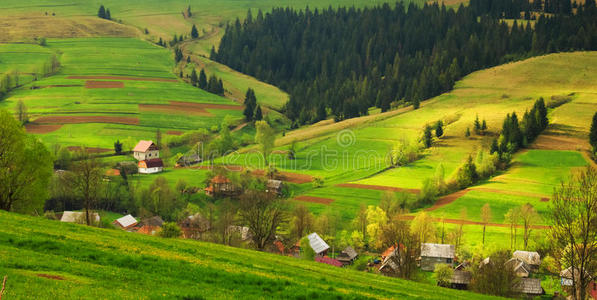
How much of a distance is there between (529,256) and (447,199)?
2691 centimetres

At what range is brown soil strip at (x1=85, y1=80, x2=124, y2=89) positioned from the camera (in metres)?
168

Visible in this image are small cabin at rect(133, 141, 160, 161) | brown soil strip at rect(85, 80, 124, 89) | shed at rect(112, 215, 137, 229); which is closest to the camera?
shed at rect(112, 215, 137, 229)

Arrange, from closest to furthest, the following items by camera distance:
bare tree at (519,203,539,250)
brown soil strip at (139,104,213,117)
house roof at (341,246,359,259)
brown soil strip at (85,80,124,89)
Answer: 1. bare tree at (519,203,539,250)
2. house roof at (341,246,359,259)
3. brown soil strip at (139,104,213,117)
4. brown soil strip at (85,80,124,89)

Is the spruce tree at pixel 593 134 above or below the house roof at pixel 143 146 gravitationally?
above

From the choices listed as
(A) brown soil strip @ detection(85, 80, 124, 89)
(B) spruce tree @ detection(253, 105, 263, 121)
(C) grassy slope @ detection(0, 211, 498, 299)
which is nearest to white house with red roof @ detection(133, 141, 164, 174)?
(B) spruce tree @ detection(253, 105, 263, 121)

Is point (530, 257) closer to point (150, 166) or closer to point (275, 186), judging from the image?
point (275, 186)

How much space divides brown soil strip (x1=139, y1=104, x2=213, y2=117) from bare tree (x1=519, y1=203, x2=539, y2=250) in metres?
98.8

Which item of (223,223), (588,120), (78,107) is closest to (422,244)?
(223,223)

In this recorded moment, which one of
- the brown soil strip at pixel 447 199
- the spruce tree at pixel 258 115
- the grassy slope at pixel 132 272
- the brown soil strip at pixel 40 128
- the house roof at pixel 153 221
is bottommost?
the brown soil strip at pixel 447 199

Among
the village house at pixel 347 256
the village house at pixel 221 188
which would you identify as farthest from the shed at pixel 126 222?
the village house at pixel 347 256

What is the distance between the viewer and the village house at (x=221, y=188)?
10356 cm

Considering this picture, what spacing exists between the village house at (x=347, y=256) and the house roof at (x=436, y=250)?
1005 centimetres

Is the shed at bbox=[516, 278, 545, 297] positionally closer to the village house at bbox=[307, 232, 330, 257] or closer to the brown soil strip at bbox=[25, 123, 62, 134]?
the village house at bbox=[307, 232, 330, 257]

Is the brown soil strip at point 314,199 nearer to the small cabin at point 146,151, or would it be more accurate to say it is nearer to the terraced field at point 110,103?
the small cabin at point 146,151
